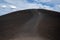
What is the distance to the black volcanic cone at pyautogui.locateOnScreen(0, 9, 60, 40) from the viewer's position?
2.42 ft

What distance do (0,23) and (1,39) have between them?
0.39 feet

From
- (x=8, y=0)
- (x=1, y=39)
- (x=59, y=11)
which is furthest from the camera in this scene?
(x=8, y=0)

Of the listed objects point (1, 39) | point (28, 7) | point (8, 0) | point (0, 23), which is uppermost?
point (8, 0)

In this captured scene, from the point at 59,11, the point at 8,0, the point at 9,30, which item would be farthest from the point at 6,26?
the point at 59,11

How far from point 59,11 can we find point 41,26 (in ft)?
0.60

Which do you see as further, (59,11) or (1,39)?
(59,11)

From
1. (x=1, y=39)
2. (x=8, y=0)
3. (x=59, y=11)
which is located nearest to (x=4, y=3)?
(x=8, y=0)

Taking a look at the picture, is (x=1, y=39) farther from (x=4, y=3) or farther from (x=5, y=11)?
(x=4, y=3)

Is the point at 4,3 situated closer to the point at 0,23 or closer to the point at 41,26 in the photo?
the point at 0,23

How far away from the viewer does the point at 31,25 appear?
0.79 meters

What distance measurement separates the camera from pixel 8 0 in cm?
94

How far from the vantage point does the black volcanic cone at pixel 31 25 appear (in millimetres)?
738

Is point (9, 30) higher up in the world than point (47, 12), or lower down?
lower down

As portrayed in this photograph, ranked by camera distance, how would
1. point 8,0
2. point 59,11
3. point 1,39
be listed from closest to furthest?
1. point 1,39
2. point 59,11
3. point 8,0
